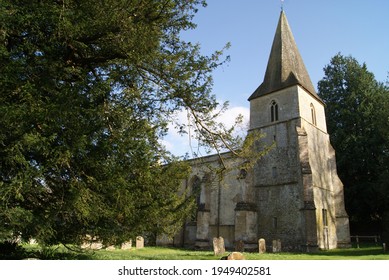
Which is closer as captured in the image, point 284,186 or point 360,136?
point 284,186

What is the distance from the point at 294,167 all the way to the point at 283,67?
27.9 feet

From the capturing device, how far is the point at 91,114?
7215 millimetres

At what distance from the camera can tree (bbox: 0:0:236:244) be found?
6477 millimetres

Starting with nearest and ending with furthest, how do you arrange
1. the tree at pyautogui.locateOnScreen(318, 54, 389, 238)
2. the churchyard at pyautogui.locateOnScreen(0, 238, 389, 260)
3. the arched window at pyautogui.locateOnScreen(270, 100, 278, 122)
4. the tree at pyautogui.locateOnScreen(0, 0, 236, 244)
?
the tree at pyautogui.locateOnScreen(0, 0, 236, 244) < the churchyard at pyautogui.locateOnScreen(0, 238, 389, 260) < the arched window at pyautogui.locateOnScreen(270, 100, 278, 122) < the tree at pyautogui.locateOnScreen(318, 54, 389, 238)

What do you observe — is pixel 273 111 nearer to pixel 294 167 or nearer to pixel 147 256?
pixel 294 167

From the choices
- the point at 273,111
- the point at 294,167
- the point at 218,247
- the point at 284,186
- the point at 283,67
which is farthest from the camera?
the point at 283,67

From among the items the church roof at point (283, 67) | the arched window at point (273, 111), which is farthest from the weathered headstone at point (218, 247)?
the church roof at point (283, 67)

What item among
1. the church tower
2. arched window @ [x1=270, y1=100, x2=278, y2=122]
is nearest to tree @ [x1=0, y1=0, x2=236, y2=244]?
the church tower

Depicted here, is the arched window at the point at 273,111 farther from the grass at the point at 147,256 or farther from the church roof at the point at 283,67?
the grass at the point at 147,256

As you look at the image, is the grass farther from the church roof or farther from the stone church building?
the church roof

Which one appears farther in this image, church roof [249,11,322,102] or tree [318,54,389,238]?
tree [318,54,389,238]

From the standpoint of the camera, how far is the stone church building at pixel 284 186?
69.4 feet

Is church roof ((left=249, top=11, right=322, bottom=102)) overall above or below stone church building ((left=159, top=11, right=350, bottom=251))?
above

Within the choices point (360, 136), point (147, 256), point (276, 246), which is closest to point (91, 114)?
point (147, 256)
